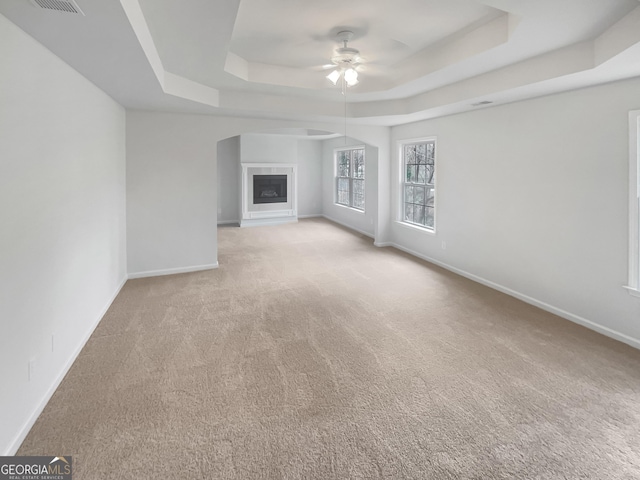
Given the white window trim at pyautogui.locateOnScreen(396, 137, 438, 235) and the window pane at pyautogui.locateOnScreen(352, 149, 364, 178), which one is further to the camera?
the window pane at pyautogui.locateOnScreen(352, 149, 364, 178)

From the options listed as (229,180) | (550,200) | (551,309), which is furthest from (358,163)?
(551,309)

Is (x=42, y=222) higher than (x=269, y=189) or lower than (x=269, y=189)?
lower

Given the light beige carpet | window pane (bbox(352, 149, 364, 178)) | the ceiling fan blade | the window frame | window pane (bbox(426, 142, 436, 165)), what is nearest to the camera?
the light beige carpet

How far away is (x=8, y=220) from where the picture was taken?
191 centimetres

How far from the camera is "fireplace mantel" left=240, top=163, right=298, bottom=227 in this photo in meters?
9.06

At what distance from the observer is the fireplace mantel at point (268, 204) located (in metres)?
9.06

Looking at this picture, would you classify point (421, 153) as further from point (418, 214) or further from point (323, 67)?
point (323, 67)

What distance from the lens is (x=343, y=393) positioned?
245 centimetres

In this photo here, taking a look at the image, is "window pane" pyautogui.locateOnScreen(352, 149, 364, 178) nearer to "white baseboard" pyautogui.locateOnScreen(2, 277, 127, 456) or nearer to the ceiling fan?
the ceiling fan

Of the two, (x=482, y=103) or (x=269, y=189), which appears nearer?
(x=482, y=103)

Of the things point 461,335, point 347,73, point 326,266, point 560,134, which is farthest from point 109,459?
point 560,134

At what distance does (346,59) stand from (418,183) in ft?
10.1

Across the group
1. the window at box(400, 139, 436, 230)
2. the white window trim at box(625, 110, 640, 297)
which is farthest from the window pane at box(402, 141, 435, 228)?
the white window trim at box(625, 110, 640, 297)

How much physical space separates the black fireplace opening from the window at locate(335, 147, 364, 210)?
1.46m
